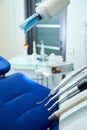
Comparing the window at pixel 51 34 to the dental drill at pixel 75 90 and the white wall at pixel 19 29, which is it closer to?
the white wall at pixel 19 29

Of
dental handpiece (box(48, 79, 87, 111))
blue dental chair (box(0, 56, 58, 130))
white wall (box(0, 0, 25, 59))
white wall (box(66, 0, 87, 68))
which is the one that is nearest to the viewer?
dental handpiece (box(48, 79, 87, 111))

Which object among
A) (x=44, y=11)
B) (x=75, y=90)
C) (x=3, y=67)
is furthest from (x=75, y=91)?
(x=3, y=67)

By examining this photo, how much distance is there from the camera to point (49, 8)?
2.58 feet

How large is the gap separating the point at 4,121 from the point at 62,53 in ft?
6.33

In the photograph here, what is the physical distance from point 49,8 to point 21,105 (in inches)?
26.4

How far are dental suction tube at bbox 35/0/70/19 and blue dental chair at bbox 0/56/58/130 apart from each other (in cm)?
60

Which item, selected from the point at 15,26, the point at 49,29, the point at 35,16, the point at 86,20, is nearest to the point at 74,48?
the point at 86,20

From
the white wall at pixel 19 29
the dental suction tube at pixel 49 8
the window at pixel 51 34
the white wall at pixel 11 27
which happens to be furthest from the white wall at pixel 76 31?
the dental suction tube at pixel 49 8

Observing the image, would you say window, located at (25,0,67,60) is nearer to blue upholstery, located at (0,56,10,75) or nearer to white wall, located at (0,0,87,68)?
white wall, located at (0,0,87,68)

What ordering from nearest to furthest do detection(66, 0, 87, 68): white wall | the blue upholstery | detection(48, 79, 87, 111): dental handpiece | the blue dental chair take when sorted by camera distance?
detection(48, 79, 87, 111): dental handpiece
the blue dental chair
the blue upholstery
detection(66, 0, 87, 68): white wall

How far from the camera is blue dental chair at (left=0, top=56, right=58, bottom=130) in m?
1.15

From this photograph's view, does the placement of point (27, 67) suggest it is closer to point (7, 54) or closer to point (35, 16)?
point (7, 54)

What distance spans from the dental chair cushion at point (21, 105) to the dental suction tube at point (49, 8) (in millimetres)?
607

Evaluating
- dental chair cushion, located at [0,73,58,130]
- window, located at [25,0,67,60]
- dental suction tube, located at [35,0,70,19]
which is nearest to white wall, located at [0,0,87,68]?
window, located at [25,0,67,60]
